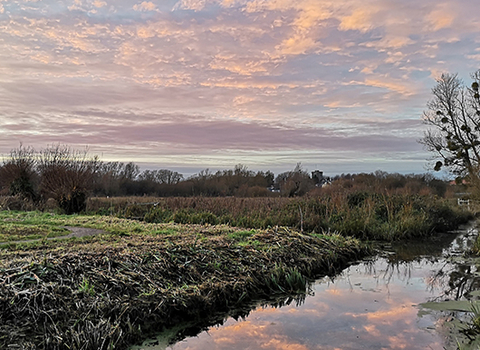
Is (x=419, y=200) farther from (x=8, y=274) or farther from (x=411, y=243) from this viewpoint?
(x=8, y=274)

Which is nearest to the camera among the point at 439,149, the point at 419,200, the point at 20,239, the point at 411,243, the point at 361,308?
the point at 361,308

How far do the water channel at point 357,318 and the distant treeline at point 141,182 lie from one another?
10.9 metres

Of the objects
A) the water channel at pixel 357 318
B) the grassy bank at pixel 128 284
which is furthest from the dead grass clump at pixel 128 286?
the water channel at pixel 357 318

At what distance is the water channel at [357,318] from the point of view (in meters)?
4.59

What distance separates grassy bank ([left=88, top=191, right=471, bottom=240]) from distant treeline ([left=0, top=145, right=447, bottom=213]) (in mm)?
1489

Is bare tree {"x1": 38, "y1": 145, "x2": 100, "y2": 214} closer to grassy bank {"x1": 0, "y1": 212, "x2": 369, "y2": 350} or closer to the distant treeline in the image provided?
the distant treeline

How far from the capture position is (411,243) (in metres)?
12.3

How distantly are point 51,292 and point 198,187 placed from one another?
31.4 meters

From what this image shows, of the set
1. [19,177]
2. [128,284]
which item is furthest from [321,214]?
[19,177]

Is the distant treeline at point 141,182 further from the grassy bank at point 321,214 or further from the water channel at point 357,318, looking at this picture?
the water channel at point 357,318

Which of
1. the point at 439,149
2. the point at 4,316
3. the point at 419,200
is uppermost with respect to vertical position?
the point at 439,149

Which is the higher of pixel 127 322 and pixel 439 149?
pixel 439 149

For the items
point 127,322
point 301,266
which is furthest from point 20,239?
point 301,266

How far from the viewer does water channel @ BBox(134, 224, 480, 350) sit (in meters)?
4.59
